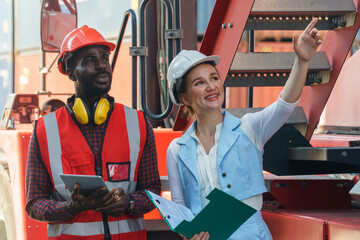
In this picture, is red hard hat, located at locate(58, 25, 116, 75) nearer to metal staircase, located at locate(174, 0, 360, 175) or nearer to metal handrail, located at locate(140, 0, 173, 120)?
metal staircase, located at locate(174, 0, 360, 175)

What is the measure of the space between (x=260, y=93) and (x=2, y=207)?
25.8 feet

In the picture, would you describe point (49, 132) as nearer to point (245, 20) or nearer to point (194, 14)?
point (245, 20)

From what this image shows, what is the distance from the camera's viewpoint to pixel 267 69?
3.85 metres

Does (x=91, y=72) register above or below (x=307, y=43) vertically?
below

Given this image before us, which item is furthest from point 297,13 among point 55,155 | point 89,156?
point 55,155

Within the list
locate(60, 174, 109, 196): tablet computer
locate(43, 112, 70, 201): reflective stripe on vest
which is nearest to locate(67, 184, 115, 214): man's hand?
locate(60, 174, 109, 196): tablet computer

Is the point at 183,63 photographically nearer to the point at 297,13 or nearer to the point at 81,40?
the point at 81,40

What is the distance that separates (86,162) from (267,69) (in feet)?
4.86

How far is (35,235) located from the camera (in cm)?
443

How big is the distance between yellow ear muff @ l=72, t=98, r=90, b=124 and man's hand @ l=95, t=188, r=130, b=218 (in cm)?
37

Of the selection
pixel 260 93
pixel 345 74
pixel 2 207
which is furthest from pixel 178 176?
pixel 260 93

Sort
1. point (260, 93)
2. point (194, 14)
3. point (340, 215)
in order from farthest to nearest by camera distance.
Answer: point (260, 93)
point (194, 14)
point (340, 215)

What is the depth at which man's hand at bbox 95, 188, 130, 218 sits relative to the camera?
2697mm

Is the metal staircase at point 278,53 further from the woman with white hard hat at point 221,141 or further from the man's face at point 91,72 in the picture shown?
the man's face at point 91,72
